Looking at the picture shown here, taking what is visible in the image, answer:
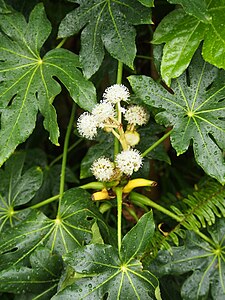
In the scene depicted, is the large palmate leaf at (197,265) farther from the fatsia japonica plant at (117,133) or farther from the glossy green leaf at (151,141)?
the glossy green leaf at (151,141)

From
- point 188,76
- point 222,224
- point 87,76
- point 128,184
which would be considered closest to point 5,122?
point 87,76

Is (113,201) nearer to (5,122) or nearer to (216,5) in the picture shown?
(5,122)

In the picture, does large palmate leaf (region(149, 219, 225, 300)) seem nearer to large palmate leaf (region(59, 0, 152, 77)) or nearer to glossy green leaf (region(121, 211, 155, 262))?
glossy green leaf (region(121, 211, 155, 262))

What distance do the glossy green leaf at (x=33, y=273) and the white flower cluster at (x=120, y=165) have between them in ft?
0.70

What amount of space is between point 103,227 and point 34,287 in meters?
0.21

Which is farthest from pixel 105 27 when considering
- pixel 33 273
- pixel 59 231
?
pixel 33 273

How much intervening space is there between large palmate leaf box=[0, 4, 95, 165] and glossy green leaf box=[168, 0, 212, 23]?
10.6 inches

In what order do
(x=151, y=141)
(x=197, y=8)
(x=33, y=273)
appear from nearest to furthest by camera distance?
(x=197, y=8) → (x=33, y=273) → (x=151, y=141)

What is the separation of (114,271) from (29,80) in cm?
48

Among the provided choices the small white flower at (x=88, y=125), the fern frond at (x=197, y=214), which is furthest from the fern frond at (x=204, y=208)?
the small white flower at (x=88, y=125)

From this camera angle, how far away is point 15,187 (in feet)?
5.47

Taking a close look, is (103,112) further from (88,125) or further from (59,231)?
(59,231)

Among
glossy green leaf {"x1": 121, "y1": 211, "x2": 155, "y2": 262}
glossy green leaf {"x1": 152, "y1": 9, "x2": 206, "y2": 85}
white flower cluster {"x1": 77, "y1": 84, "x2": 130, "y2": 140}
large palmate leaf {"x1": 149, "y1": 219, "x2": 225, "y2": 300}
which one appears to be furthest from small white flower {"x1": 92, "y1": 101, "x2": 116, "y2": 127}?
large palmate leaf {"x1": 149, "y1": 219, "x2": 225, "y2": 300}

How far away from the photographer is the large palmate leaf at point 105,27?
1362 millimetres
